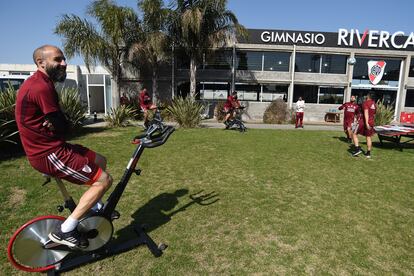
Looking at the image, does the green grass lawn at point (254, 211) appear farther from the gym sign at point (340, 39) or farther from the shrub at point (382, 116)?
the gym sign at point (340, 39)

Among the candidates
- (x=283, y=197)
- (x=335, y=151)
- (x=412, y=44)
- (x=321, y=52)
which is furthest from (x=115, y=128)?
(x=412, y=44)

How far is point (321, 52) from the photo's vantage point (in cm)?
2186

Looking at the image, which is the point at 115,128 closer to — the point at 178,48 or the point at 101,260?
the point at 178,48

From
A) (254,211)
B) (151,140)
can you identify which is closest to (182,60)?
(254,211)

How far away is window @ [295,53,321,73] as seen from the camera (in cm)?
2220

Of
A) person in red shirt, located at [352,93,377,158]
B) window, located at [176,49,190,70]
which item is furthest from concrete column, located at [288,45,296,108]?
person in red shirt, located at [352,93,377,158]

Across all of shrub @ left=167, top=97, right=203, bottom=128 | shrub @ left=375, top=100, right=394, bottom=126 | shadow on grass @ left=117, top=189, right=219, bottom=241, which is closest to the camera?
shadow on grass @ left=117, top=189, right=219, bottom=241

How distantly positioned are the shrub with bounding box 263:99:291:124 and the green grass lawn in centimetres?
1213

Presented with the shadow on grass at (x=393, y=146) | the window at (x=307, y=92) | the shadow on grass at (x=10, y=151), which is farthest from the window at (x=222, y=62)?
the shadow on grass at (x=10, y=151)

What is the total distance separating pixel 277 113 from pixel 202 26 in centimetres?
714

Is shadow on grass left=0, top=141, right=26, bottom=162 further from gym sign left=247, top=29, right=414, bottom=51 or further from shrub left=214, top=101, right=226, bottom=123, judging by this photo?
gym sign left=247, top=29, right=414, bottom=51

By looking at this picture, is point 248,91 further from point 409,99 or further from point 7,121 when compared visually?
point 7,121

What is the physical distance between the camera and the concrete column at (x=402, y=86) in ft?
73.9

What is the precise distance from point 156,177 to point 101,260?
8.90 feet
